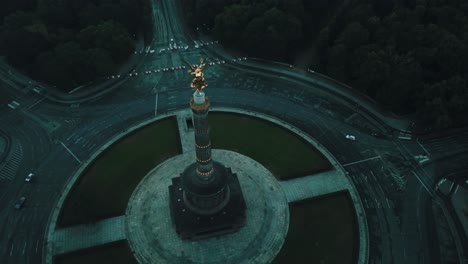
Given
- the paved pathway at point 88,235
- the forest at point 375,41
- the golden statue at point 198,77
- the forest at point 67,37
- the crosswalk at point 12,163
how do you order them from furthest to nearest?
the forest at point 67,37, the forest at point 375,41, the crosswalk at point 12,163, the paved pathway at point 88,235, the golden statue at point 198,77

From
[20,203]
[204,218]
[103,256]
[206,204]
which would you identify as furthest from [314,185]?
[20,203]

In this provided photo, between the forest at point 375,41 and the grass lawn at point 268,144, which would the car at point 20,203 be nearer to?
the grass lawn at point 268,144

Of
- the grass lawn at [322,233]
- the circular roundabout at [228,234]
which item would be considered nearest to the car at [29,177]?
the circular roundabout at [228,234]

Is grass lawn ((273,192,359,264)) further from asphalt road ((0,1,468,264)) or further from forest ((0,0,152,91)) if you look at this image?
forest ((0,0,152,91))

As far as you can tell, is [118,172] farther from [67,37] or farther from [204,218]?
[67,37]

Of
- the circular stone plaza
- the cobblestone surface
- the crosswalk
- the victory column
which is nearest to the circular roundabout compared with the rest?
the cobblestone surface

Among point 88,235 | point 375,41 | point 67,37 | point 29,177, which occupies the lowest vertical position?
point 88,235

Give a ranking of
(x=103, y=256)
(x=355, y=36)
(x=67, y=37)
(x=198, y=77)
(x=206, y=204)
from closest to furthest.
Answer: (x=198, y=77), (x=103, y=256), (x=206, y=204), (x=355, y=36), (x=67, y=37)
